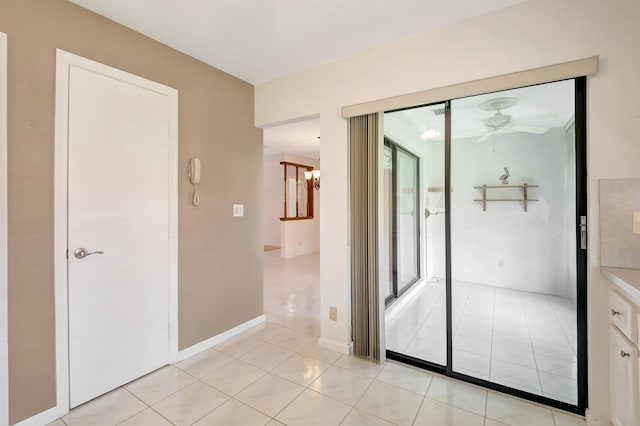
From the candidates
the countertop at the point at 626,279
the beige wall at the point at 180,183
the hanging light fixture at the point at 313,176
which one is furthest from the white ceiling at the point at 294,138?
the countertop at the point at 626,279

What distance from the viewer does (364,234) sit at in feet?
7.73

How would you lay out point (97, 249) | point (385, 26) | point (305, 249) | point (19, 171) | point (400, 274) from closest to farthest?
point (19, 171) → point (97, 249) → point (385, 26) → point (400, 274) → point (305, 249)

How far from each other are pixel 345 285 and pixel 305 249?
5266mm

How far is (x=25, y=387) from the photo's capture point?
5.22 ft

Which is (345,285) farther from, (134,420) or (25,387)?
(25,387)

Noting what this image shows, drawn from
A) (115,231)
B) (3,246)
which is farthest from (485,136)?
(3,246)

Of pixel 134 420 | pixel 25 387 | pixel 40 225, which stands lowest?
pixel 134 420

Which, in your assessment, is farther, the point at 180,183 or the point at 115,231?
the point at 180,183

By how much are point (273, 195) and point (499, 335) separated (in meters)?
6.54

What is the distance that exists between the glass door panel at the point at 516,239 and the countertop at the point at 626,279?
Answer: 0.31 meters

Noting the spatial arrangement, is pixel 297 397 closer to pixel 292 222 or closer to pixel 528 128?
pixel 528 128

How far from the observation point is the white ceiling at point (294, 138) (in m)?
4.62

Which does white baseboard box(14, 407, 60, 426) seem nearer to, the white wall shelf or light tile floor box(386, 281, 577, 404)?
light tile floor box(386, 281, 577, 404)

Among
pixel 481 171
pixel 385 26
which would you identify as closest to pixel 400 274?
pixel 481 171
